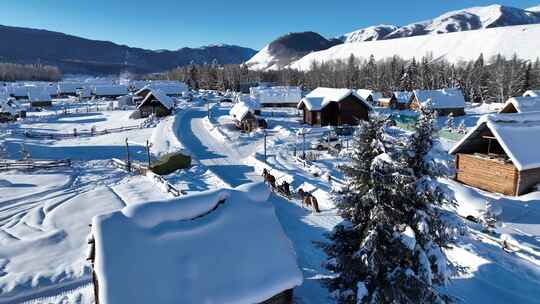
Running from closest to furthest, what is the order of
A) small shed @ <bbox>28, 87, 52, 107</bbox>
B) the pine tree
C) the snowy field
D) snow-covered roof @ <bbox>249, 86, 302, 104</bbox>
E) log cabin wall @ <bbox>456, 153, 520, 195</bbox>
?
the pine tree
the snowy field
log cabin wall @ <bbox>456, 153, 520, 195</bbox>
snow-covered roof @ <bbox>249, 86, 302, 104</bbox>
small shed @ <bbox>28, 87, 52, 107</bbox>

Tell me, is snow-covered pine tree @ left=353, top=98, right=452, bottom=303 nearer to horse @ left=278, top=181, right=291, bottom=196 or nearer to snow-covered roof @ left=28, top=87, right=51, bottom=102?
horse @ left=278, top=181, right=291, bottom=196

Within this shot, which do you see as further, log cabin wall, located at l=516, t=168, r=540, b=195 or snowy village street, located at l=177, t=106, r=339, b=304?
log cabin wall, located at l=516, t=168, r=540, b=195

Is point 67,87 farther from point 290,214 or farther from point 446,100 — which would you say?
point 290,214

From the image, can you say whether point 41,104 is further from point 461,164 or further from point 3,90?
point 461,164

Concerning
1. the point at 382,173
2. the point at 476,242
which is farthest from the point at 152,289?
the point at 476,242

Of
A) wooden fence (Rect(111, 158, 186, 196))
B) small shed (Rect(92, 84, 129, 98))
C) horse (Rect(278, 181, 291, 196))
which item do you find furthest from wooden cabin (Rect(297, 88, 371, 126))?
small shed (Rect(92, 84, 129, 98))

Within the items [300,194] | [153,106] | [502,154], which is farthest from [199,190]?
[153,106]

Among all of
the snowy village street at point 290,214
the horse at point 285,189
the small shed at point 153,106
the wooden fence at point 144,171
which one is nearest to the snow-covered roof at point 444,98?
the snowy village street at point 290,214
